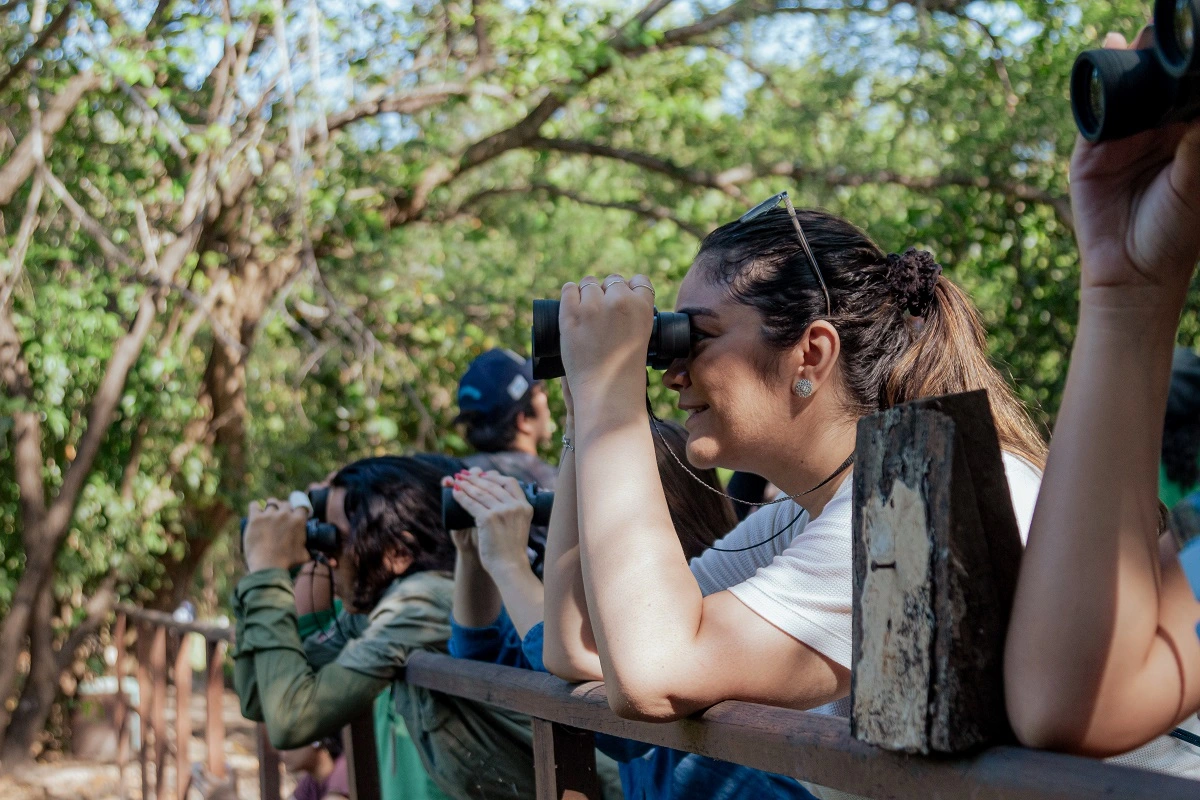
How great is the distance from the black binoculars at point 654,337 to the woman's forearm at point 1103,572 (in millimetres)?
690

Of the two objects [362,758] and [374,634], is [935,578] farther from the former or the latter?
[362,758]

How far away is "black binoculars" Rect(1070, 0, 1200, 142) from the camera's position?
0.84 m

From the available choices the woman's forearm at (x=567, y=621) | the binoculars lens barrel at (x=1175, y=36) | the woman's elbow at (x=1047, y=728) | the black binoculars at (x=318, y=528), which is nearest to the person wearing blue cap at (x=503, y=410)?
the black binoculars at (x=318, y=528)

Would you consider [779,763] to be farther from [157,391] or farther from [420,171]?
[420,171]

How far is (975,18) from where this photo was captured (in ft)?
22.3

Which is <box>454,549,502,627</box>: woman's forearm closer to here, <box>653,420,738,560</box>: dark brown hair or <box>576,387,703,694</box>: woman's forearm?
<box>653,420,738,560</box>: dark brown hair

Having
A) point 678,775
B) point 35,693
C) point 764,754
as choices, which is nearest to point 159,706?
point 35,693

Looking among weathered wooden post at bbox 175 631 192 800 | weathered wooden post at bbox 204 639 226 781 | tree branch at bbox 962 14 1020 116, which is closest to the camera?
weathered wooden post at bbox 204 639 226 781

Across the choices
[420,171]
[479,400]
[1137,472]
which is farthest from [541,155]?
[1137,472]

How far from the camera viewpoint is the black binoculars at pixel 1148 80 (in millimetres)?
835

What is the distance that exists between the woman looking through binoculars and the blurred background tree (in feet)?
11.5

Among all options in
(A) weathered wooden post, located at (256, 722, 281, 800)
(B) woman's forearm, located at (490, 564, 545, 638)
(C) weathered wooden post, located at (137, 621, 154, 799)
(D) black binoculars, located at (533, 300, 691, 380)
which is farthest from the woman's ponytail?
(C) weathered wooden post, located at (137, 621, 154, 799)

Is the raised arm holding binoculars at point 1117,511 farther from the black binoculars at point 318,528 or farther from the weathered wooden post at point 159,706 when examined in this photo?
the weathered wooden post at point 159,706

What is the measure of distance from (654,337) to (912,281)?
0.38m
